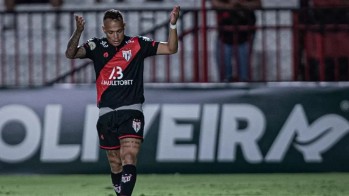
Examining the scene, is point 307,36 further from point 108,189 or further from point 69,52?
point 69,52

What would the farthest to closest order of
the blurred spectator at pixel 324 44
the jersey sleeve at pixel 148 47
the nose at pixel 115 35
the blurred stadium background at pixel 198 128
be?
the blurred spectator at pixel 324 44 → the blurred stadium background at pixel 198 128 → the jersey sleeve at pixel 148 47 → the nose at pixel 115 35

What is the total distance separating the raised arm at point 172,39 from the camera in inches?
468

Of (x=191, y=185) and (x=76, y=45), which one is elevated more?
(x=76, y=45)

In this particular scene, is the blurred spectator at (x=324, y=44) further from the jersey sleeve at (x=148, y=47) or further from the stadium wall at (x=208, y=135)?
the jersey sleeve at (x=148, y=47)

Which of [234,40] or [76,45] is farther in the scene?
[234,40]

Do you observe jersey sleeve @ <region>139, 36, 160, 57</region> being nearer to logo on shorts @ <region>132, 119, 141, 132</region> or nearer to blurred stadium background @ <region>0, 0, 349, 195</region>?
logo on shorts @ <region>132, 119, 141, 132</region>

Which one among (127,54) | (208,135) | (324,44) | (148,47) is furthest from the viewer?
(324,44)

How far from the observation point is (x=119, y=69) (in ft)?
40.5

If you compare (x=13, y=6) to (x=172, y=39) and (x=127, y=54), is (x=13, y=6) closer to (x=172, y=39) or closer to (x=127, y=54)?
(x=127, y=54)

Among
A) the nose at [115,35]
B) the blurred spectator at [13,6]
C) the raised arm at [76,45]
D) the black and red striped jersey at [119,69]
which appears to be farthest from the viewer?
the blurred spectator at [13,6]

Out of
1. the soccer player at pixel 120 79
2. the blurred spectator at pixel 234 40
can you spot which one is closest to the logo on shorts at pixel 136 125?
the soccer player at pixel 120 79

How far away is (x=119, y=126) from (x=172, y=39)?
98 cm

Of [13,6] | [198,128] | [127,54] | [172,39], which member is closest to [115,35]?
[127,54]

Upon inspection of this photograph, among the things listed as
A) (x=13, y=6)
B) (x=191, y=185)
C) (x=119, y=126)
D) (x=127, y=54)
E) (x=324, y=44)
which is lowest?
(x=191, y=185)
